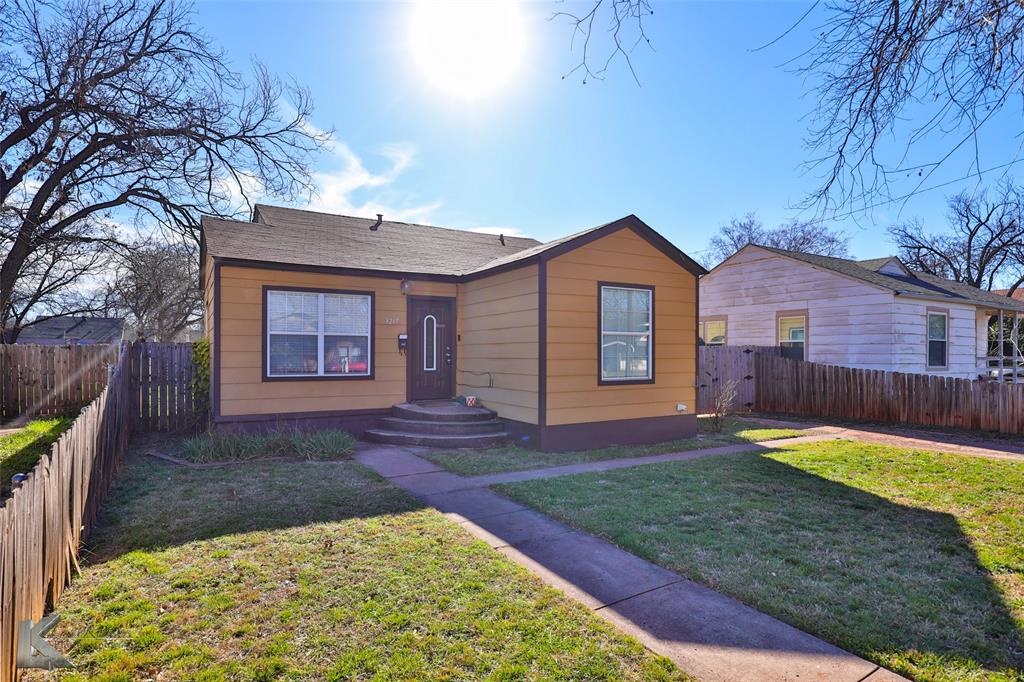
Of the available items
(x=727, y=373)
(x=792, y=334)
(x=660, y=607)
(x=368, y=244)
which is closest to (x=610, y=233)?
(x=368, y=244)

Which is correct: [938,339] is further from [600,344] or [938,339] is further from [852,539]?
[852,539]

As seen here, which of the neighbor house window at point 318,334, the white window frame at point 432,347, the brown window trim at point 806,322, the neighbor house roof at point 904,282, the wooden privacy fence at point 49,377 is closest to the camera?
the neighbor house window at point 318,334

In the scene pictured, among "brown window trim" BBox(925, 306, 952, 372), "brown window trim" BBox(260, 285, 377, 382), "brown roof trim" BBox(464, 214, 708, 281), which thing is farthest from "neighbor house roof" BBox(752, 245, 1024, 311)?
"brown window trim" BBox(260, 285, 377, 382)

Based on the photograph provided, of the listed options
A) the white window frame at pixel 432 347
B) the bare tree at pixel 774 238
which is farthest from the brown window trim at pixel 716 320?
the bare tree at pixel 774 238

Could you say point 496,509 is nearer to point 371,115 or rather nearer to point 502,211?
point 371,115

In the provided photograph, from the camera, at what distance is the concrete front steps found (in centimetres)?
891

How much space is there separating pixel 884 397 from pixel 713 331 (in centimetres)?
621

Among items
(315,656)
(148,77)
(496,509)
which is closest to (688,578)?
(496,509)

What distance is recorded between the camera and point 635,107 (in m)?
4.98

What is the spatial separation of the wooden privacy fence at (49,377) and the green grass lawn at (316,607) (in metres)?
9.49

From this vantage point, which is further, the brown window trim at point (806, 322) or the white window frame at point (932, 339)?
the brown window trim at point (806, 322)

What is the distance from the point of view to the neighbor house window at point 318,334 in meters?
9.21

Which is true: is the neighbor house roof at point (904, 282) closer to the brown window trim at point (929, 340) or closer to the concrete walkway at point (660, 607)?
the brown window trim at point (929, 340)

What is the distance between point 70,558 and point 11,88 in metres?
10.2
